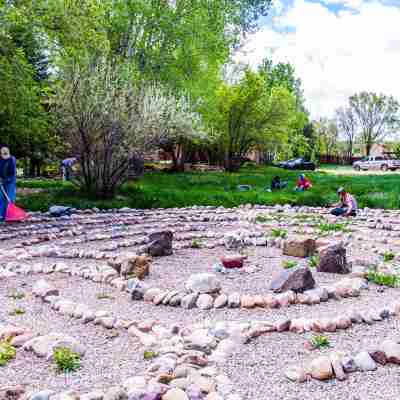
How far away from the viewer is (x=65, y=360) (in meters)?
3.69

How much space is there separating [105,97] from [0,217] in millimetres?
4818

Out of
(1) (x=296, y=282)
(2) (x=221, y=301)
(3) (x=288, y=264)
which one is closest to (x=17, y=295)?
(2) (x=221, y=301)

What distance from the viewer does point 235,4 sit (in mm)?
26328

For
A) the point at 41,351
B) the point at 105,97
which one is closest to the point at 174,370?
the point at 41,351

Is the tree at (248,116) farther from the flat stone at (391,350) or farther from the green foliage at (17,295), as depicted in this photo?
the flat stone at (391,350)

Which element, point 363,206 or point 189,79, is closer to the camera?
point 363,206

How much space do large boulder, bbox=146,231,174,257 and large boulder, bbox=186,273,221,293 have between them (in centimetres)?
227

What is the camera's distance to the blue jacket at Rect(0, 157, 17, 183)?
37.9ft

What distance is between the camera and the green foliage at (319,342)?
13.3 ft

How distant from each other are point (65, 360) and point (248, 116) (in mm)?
30414

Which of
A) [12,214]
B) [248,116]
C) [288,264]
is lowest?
[288,264]

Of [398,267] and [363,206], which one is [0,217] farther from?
[363,206]

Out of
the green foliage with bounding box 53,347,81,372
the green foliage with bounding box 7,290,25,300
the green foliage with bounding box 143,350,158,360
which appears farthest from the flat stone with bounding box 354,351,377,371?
the green foliage with bounding box 7,290,25,300

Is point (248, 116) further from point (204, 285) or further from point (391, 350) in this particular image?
point (391, 350)
